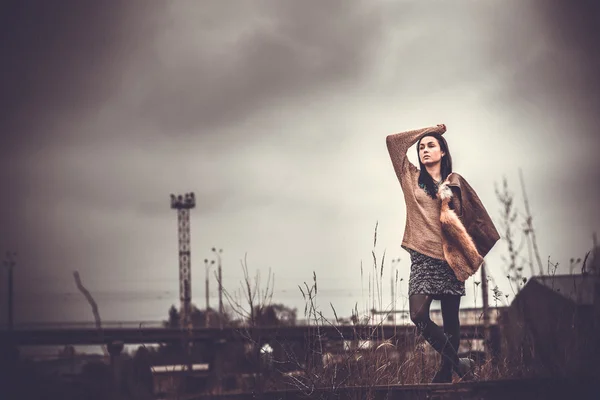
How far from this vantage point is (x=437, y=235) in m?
4.82

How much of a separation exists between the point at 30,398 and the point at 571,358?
432cm

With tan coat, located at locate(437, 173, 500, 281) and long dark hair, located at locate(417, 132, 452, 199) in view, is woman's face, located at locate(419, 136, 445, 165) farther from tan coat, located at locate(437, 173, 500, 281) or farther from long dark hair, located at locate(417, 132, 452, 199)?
tan coat, located at locate(437, 173, 500, 281)

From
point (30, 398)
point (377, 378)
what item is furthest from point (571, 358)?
point (30, 398)

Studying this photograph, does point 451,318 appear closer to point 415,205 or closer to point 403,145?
point 415,205

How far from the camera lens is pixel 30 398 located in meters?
6.11

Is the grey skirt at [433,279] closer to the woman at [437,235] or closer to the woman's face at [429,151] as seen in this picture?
the woman at [437,235]

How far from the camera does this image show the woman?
15.2 feet

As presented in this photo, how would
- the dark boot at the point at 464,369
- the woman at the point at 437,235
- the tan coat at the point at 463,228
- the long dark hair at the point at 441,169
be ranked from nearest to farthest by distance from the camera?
the dark boot at the point at 464,369, the woman at the point at 437,235, the tan coat at the point at 463,228, the long dark hair at the point at 441,169

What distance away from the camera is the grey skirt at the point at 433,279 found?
15.5 feet

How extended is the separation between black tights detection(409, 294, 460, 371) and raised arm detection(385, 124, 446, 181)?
86cm

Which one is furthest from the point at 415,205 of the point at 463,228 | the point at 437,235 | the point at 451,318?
the point at 451,318

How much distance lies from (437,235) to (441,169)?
51cm

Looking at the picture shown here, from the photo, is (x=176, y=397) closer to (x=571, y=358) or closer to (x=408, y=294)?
(x=408, y=294)

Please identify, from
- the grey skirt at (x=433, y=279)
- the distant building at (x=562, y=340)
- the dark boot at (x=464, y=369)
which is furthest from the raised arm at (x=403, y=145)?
the dark boot at (x=464, y=369)
